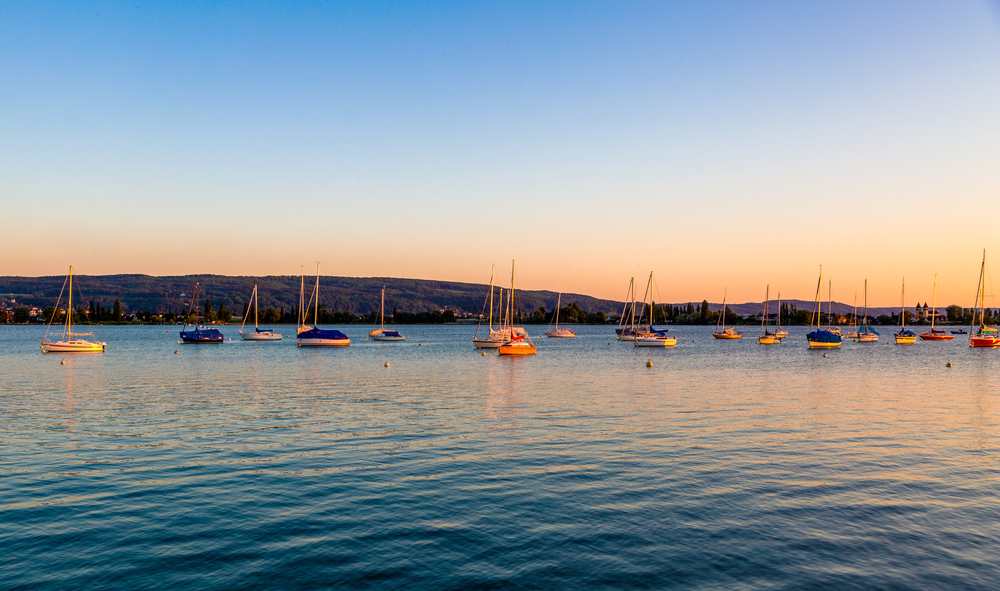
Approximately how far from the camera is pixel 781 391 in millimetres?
47531

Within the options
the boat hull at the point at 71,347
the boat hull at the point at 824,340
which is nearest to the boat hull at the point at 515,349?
the boat hull at the point at 71,347

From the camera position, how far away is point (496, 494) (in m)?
18.1

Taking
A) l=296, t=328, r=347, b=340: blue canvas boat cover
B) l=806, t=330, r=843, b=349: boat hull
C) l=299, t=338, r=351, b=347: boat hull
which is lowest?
l=299, t=338, r=351, b=347: boat hull

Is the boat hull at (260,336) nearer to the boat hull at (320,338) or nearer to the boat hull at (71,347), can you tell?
the boat hull at (320,338)

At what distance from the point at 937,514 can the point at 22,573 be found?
19.9 metres

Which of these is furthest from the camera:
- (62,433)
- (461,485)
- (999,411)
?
(999,411)

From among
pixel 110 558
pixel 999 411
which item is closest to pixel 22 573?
pixel 110 558

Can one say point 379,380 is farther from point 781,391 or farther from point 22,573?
point 22,573

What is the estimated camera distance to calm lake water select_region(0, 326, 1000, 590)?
12.7 m

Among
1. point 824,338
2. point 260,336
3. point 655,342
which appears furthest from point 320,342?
point 824,338

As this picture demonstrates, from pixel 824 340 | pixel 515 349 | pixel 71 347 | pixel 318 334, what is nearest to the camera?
pixel 515 349

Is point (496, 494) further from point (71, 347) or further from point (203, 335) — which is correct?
point (203, 335)

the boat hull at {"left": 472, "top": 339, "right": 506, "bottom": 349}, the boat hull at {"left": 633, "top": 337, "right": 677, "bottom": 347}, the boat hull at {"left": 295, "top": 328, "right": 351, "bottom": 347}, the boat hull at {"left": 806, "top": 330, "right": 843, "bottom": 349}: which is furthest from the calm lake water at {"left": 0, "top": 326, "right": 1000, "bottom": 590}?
the boat hull at {"left": 806, "top": 330, "right": 843, "bottom": 349}

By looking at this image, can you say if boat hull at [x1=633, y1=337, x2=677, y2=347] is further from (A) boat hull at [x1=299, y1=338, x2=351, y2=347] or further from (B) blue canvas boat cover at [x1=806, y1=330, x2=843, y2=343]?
(A) boat hull at [x1=299, y1=338, x2=351, y2=347]
